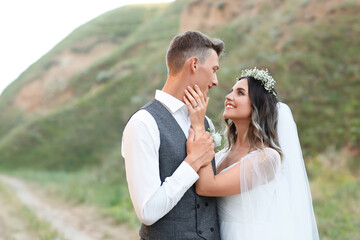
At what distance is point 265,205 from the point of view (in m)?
3.25

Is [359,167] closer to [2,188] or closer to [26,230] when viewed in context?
[26,230]

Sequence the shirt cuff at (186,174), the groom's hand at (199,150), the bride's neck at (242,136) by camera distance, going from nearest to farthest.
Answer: the shirt cuff at (186,174), the groom's hand at (199,150), the bride's neck at (242,136)

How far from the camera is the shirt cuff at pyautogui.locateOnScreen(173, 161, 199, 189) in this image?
8.71 ft

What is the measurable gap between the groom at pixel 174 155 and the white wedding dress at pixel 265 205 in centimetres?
21

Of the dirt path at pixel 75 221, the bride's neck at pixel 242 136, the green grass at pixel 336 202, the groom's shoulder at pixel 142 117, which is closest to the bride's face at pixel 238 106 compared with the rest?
the bride's neck at pixel 242 136

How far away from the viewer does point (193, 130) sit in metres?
2.93

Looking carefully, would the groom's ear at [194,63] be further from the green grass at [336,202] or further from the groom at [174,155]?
the green grass at [336,202]

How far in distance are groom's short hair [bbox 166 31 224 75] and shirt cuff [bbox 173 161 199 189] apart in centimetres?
71

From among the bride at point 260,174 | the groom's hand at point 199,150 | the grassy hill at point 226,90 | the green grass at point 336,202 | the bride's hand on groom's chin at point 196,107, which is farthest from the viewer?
the grassy hill at point 226,90

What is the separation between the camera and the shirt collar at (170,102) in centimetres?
292

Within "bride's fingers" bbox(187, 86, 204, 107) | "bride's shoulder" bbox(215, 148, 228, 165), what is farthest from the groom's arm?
"bride's shoulder" bbox(215, 148, 228, 165)

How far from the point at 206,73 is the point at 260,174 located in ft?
2.99

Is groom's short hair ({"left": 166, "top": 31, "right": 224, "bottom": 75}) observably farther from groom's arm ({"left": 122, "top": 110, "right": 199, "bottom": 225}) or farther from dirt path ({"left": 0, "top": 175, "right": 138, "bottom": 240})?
dirt path ({"left": 0, "top": 175, "right": 138, "bottom": 240})

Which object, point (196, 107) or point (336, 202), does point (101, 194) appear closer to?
point (336, 202)
